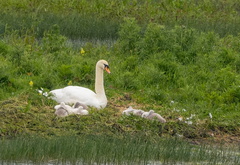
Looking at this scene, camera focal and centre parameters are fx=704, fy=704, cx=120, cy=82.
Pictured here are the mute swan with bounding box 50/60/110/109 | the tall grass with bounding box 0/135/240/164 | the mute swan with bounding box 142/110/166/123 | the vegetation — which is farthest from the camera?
the mute swan with bounding box 50/60/110/109

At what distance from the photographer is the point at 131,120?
10719mm

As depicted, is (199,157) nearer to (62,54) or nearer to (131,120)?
(131,120)

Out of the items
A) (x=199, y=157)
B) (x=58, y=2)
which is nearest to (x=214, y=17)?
(x=58, y=2)

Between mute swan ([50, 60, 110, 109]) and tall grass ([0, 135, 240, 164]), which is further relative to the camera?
mute swan ([50, 60, 110, 109])

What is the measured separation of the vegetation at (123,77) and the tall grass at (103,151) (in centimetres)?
70

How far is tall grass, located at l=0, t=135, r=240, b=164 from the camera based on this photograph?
8.48 meters

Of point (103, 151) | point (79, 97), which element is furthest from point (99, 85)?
point (103, 151)

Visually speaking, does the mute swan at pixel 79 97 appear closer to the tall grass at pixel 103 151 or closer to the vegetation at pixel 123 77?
the vegetation at pixel 123 77

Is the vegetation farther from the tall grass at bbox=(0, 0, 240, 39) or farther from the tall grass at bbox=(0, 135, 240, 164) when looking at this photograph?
the tall grass at bbox=(0, 135, 240, 164)

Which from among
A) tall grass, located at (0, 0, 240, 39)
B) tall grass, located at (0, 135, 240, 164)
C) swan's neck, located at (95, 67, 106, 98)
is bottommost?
tall grass, located at (0, 135, 240, 164)

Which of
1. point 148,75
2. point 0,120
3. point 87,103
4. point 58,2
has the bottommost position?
point 0,120

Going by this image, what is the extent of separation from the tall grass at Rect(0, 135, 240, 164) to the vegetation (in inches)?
27.7

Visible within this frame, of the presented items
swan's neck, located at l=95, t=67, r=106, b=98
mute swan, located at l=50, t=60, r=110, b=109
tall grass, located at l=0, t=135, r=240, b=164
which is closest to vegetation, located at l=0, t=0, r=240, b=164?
mute swan, located at l=50, t=60, r=110, b=109

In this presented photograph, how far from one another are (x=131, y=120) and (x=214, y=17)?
12.4m
